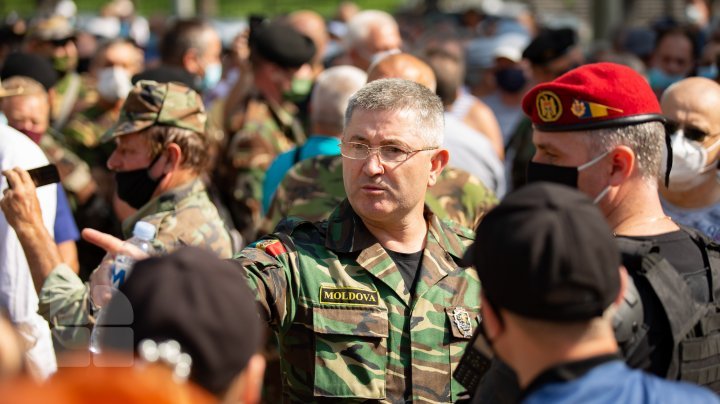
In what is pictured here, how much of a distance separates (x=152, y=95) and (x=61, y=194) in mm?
952

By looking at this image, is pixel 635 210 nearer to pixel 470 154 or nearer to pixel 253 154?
pixel 470 154

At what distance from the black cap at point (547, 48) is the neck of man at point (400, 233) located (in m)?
4.73

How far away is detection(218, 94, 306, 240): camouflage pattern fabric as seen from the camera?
6648mm

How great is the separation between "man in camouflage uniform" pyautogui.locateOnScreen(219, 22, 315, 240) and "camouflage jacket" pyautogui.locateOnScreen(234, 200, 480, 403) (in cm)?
305

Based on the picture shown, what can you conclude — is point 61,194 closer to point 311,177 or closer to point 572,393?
point 311,177

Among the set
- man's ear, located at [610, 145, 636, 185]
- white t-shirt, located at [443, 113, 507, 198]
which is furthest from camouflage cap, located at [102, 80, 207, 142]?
man's ear, located at [610, 145, 636, 185]

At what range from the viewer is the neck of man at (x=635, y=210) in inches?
121

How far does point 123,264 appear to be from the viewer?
348 centimetres

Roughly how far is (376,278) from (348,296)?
13 centimetres

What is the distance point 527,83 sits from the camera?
913cm

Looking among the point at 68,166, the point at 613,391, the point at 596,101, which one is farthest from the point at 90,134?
the point at 613,391

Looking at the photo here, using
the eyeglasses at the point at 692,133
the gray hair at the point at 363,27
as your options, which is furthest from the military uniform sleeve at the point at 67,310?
the gray hair at the point at 363,27

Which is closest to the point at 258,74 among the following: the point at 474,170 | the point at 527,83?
the point at 474,170

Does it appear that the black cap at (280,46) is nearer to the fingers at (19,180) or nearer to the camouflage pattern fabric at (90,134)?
the camouflage pattern fabric at (90,134)
